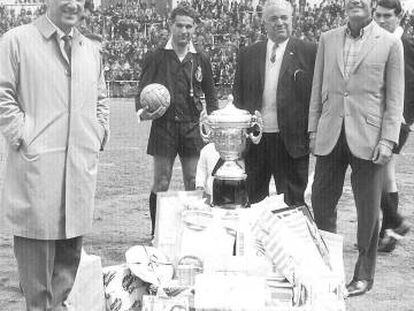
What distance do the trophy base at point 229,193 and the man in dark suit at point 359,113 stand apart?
0.78 metres

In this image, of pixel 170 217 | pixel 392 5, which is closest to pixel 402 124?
pixel 392 5

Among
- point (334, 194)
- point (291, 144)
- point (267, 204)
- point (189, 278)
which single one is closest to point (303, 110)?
point (291, 144)

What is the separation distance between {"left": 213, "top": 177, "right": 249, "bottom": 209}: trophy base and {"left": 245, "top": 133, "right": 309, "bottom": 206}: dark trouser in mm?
801

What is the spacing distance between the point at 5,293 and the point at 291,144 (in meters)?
2.13

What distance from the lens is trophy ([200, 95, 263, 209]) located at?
4344mm

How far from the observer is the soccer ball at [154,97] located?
5.40 meters

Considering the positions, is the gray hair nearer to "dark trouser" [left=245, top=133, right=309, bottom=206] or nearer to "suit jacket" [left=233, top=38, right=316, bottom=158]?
"suit jacket" [left=233, top=38, right=316, bottom=158]

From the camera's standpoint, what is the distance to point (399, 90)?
4.66 metres

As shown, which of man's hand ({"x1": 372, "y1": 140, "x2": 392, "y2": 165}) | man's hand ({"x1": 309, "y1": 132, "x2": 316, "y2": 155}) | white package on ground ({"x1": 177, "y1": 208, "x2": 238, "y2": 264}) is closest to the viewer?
white package on ground ({"x1": 177, "y1": 208, "x2": 238, "y2": 264})

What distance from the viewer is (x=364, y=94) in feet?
15.6

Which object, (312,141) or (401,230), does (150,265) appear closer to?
(312,141)

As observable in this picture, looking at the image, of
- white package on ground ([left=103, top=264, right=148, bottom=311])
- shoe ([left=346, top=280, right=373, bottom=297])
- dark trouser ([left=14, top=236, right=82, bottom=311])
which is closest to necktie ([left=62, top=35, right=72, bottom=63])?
dark trouser ([left=14, top=236, right=82, bottom=311])

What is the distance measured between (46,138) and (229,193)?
1315mm

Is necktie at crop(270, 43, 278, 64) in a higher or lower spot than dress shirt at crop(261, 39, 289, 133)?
higher
